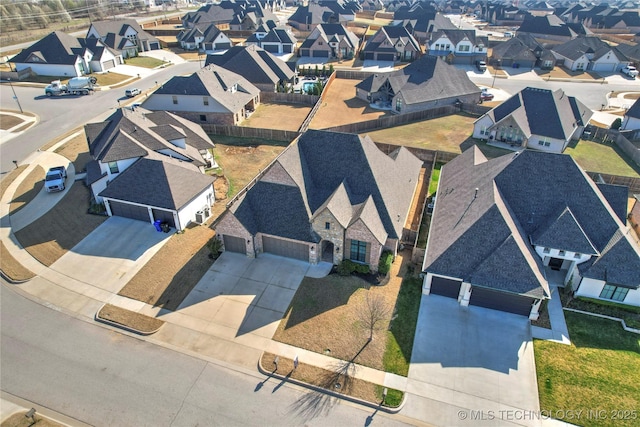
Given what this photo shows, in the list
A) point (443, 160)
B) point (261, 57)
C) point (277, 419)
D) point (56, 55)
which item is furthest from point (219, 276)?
point (56, 55)

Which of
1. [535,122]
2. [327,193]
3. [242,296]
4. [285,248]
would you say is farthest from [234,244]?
[535,122]

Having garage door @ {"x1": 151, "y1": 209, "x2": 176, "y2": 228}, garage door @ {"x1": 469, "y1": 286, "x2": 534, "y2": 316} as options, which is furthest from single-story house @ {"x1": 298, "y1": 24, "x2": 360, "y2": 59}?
garage door @ {"x1": 469, "y1": 286, "x2": 534, "y2": 316}

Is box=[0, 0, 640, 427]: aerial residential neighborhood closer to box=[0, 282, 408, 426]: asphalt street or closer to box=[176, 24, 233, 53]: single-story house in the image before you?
box=[0, 282, 408, 426]: asphalt street

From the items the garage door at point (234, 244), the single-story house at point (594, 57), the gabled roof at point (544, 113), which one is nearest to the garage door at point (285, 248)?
the garage door at point (234, 244)

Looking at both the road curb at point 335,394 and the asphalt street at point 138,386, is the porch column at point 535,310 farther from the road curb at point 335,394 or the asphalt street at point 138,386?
the asphalt street at point 138,386

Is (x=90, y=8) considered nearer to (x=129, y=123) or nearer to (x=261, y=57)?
(x=261, y=57)

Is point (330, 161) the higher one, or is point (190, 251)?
point (330, 161)
